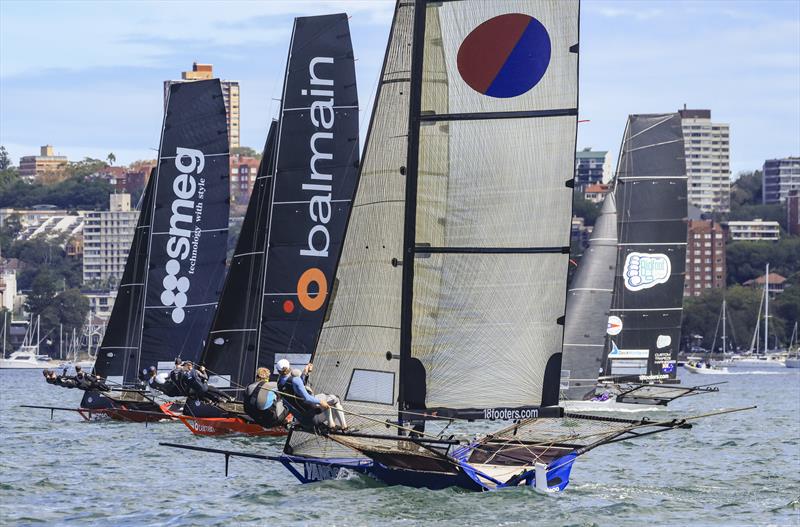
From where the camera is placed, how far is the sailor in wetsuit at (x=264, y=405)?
2211 centimetres

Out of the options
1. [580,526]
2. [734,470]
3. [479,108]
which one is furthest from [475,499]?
[734,470]

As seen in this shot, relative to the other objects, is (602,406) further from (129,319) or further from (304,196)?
(304,196)

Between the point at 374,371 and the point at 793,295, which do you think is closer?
the point at 374,371

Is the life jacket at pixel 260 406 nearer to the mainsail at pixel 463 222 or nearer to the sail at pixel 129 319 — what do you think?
the mainsail at pixel 463 222

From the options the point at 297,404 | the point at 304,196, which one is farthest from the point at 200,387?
the point at 297,404

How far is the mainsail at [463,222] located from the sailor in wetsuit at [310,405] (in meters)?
0.65

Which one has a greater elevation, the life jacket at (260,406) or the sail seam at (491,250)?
the sail seam at (491,250)

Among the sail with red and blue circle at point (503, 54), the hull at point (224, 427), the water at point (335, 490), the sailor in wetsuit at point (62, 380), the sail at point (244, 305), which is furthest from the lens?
the sailor in wetsuit at point (62, 380)

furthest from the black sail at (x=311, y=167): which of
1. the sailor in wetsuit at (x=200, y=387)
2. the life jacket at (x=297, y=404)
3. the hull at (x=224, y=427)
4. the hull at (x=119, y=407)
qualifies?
the life jacket at (x=297, y=404)

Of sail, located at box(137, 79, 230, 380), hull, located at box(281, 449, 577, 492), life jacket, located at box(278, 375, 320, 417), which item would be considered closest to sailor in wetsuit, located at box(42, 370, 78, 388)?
sail, located at box(137, 79, 230, 380)

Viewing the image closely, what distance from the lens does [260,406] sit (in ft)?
72.5

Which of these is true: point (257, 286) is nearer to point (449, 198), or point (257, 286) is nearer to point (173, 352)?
point (173, 352)

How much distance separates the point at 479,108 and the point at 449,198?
1.26 meters

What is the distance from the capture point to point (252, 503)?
22.6 meters
